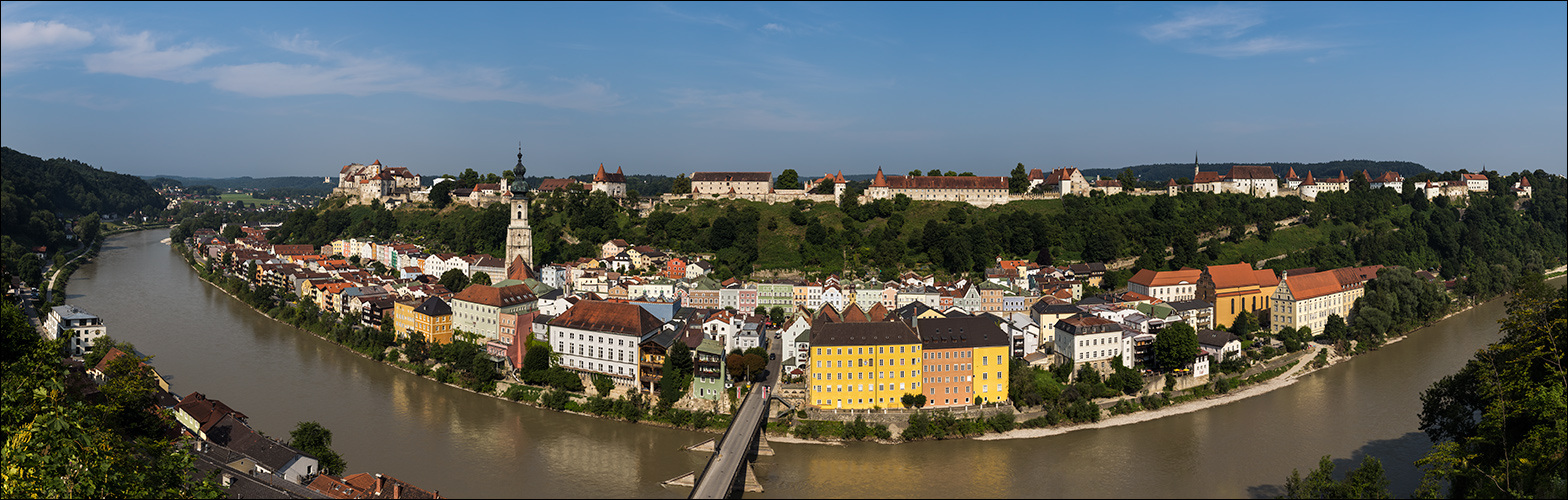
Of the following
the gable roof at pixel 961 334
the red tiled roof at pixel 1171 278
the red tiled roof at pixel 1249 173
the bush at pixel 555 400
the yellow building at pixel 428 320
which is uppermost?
the red tiled roof at pixel 1249 173

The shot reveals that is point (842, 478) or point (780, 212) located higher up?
point (780, 212)

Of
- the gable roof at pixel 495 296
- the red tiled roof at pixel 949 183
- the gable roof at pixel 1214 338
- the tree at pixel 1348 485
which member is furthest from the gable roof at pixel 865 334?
the red tiled roof at pixel 949 183

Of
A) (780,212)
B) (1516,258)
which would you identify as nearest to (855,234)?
(780,212)

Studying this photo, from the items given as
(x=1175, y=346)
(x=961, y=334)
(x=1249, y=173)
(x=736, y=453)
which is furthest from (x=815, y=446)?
(x=1249, y=173)

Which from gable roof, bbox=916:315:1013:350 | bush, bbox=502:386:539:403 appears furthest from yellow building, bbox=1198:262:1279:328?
bush, bbox=502:386:539:403

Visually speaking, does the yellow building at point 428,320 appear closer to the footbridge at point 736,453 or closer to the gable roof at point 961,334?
the footbridge at point 736,453

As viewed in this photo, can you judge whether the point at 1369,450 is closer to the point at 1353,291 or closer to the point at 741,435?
the point at 741,435
